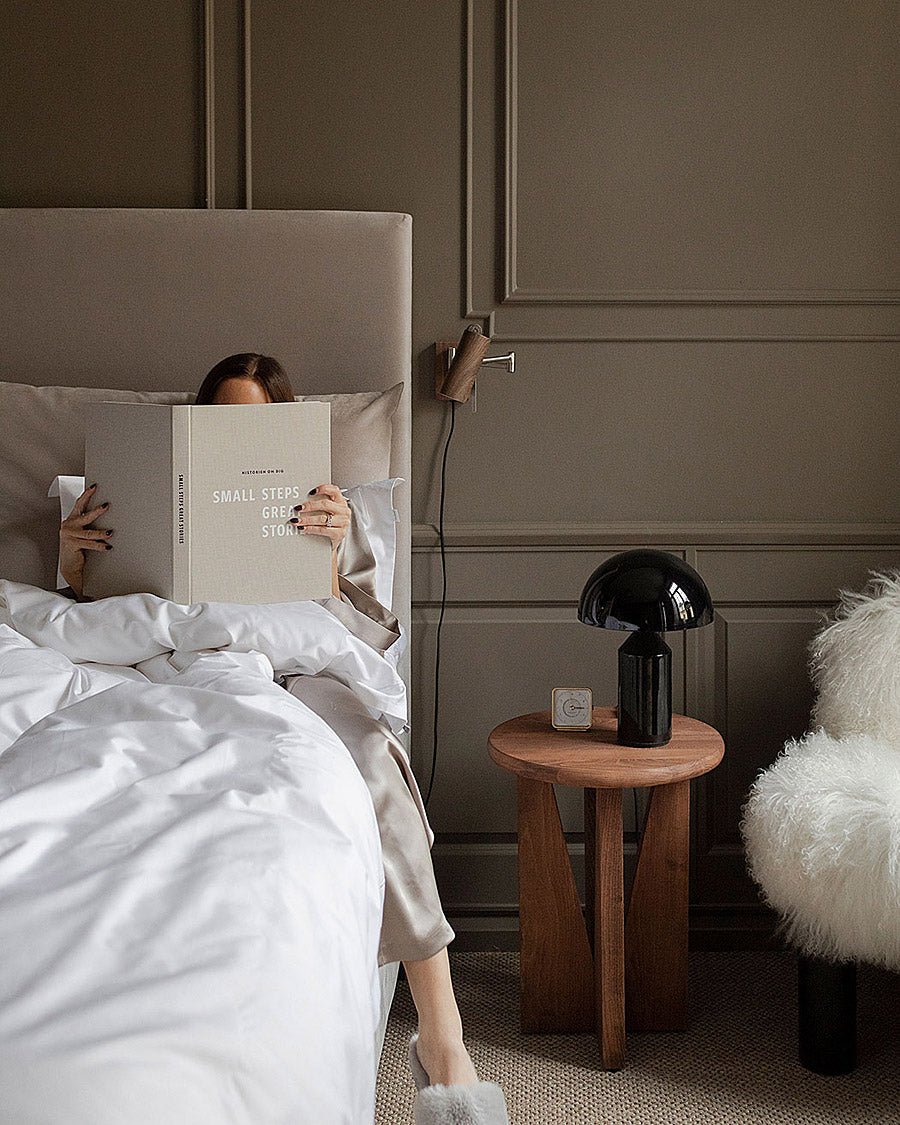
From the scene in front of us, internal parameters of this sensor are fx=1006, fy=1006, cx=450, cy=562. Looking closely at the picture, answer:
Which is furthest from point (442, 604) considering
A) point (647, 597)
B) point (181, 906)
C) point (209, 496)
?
point (181, 906)

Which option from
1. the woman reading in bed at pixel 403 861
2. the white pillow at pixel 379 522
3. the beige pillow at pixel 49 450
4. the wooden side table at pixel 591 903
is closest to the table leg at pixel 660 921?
the wooden side table at pixel 591 903

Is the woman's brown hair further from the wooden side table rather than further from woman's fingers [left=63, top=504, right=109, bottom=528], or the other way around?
the wooden side table

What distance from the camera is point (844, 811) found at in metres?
1.53

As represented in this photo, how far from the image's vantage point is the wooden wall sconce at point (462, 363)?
2027mm

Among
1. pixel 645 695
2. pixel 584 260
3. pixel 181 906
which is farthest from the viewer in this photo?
pixel 584 260

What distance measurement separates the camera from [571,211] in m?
2.12

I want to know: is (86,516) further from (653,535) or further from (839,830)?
(839,830)

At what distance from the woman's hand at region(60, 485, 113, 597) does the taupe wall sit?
2.41 feet

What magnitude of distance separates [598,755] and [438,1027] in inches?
21.1

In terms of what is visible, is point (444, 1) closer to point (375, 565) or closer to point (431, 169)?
point (431, 169)

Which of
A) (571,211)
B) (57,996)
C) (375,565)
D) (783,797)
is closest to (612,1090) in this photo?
(783,797)

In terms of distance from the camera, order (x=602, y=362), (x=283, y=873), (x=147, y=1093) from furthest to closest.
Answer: (x=602, y=362)
(x=283, y=873)
(x=147, y=1093)

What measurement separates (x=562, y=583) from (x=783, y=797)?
72cm

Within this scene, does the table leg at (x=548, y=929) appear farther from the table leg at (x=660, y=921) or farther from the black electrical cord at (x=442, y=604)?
the black electrical cord at (x=442, y=604)
